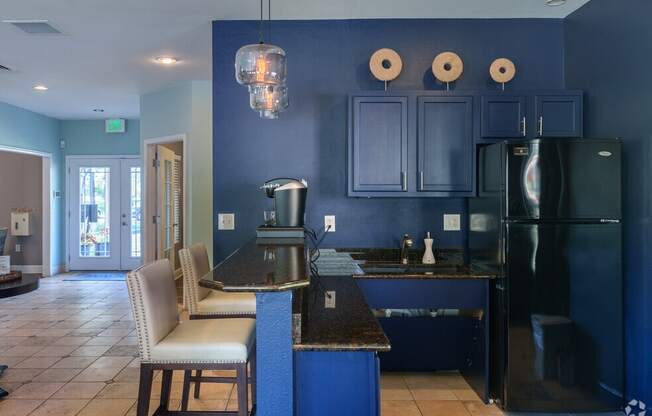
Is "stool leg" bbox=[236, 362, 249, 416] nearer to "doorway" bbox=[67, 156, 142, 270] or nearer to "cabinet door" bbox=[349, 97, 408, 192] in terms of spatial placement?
"cabinet door" bbox=[349, 97, 408, 192]

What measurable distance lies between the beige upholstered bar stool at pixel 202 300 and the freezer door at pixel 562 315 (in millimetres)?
1532

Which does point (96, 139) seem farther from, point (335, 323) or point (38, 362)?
point (335, 323)

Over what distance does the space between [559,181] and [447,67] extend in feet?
3.84

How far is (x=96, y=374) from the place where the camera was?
3291 mm

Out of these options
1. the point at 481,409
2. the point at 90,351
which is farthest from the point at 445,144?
the point at 90,351

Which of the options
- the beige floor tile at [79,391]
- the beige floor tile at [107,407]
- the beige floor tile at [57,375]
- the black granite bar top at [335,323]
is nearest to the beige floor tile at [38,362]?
the beige floor tile at [57,375]

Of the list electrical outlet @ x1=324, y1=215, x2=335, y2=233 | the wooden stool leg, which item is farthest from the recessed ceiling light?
the wooden stool leg

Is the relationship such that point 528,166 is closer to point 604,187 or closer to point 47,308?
point 604,187

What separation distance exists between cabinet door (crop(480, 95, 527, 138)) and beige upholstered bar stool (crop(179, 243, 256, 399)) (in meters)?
1.91

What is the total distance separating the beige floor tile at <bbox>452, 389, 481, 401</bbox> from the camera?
2868mm

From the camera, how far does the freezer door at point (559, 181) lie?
102 inches

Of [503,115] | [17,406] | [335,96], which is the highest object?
[335,96]

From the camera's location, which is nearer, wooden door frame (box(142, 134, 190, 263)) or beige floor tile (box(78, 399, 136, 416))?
beige floor tile (box(78, 399, 136, 416))

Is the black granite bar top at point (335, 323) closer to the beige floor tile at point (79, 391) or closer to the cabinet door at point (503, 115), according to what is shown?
the cabinet door at point (503, 115)
